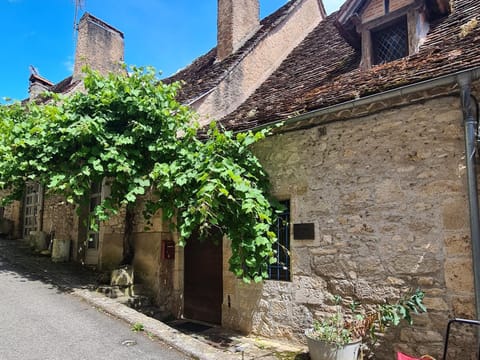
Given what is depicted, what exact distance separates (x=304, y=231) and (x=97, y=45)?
32.5 feet

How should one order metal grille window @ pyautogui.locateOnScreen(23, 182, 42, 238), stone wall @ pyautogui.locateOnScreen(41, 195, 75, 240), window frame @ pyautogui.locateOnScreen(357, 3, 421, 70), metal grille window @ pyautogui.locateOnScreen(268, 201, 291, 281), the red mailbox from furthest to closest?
metal grille window @ pyautogui.locateOnScreen(23, 182, 42, 238), stone wall @ pyautogui.locateOnScreen(41, 195, 75, 240), the red mailbox, metal grille window @ pyautogui.locateOnScreen(268, 201, 291, 281), window frame @ pyautogui.locateOnScreen(357, 3, 421, 70)

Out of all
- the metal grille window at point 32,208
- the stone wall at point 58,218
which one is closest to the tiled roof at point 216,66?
the stone wall at point 58,218

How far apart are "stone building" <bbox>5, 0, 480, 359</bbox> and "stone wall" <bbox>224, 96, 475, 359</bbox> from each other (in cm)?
1

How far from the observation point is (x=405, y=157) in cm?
440

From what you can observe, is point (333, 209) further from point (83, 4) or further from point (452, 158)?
point (83, 4)

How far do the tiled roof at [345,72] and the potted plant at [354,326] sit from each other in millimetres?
2559

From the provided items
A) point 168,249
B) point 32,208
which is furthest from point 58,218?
point 168,249

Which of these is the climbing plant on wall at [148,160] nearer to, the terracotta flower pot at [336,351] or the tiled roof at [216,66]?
the terracotta flower pot at [336,351]

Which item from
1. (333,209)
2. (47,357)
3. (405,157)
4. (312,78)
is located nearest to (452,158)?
(405,157)

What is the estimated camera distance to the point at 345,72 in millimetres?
5891

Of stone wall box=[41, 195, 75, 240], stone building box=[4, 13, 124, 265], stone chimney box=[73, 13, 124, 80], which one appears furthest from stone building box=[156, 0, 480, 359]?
stone chimney box=[73, 13, 124, 80]

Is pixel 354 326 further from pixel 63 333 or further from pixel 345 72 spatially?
pixel 345 72

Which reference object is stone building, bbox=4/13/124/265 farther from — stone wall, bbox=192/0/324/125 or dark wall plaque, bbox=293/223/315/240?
dark wall plaque, bbox=293/223/315/240

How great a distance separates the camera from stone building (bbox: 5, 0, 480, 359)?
4008 mm
